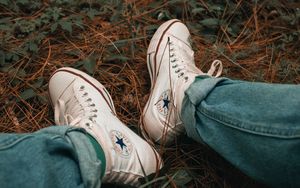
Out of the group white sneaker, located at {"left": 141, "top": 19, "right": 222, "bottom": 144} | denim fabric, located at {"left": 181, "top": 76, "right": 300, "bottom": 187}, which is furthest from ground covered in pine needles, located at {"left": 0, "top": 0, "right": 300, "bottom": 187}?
denim fabric, located at {"left": 181, "top": 76, "right": 300, "bottom": 187}

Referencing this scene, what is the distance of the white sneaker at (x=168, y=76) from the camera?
48.9 inches

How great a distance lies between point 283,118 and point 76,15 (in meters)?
0.97

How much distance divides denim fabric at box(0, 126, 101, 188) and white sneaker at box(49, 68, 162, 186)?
148 mm

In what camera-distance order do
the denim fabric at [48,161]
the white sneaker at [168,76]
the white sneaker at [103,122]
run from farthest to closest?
the white sneaker at [168,76]
the white sneaker at [103,122]
the denim fabric at [48,161]

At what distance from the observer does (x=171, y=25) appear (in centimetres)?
156

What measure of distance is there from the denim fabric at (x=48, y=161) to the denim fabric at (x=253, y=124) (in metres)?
0.28

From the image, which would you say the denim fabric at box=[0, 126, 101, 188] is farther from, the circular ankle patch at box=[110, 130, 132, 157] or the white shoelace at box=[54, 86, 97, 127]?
the white shoelace at box=[54, 86, 97, 127]

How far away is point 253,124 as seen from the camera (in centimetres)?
95

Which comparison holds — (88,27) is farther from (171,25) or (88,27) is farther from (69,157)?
(69,157)

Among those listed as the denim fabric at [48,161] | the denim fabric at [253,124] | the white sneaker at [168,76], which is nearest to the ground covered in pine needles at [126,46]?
the white sneaker at [168,76]

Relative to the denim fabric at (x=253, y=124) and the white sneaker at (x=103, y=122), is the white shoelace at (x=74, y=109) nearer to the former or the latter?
the white sneaker at (x=103, y=122)

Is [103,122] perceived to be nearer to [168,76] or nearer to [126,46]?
[168,76]

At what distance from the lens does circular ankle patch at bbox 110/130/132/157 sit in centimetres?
111

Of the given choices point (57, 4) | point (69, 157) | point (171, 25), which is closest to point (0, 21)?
point (57, 4)
